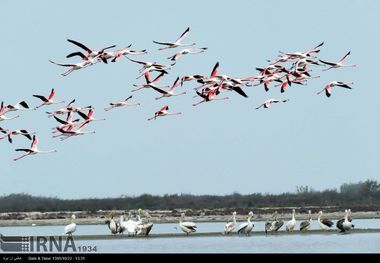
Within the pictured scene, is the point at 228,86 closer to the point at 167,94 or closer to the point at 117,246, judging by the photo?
the point at 167,94

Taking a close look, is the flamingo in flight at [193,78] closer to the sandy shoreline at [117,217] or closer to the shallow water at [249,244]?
the shallow water at [249,244]

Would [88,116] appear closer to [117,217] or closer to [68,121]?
[68,121]

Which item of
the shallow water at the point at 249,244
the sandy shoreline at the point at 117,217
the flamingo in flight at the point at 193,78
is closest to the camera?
the shallow water at the point at 249,244

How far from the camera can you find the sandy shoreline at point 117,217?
44.1m

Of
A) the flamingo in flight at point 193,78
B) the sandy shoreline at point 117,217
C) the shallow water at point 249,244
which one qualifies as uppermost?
the flamingo in flight at point 193,78

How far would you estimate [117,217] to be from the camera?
Result: 45.0 m

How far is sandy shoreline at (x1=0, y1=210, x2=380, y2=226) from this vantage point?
145 ft

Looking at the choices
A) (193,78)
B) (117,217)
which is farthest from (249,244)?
(117,217)

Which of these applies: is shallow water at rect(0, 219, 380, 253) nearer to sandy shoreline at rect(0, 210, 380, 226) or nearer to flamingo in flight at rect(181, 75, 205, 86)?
flamingo in flight at rect(181, 75, 205, 86)

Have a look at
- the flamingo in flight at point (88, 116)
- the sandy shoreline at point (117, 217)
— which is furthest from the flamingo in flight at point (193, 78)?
the sandy shoreline at point (117, 217)

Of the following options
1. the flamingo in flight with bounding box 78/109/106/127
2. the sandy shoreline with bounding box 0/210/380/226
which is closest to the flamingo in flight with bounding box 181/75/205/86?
Answer: the flamingo in flight with bounding box 78/109/106/127
